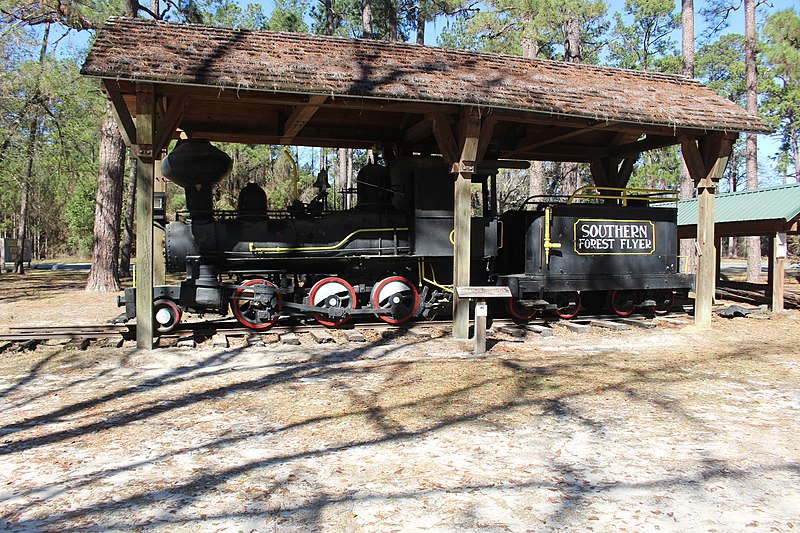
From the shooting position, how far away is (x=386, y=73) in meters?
8.92

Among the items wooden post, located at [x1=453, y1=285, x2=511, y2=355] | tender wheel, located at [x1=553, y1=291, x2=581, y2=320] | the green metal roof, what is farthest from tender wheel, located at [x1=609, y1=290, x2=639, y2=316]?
wooden post, located at [x1=453, y1=285, x2=511, y2=355]

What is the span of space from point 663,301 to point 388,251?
18.3ft

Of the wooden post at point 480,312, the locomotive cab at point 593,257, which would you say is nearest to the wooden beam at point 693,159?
the locomotive cab at point 593,257

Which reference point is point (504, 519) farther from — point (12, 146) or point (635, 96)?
point (12, 146)

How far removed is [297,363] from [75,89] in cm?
1525

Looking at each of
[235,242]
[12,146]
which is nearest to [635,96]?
[235,242]

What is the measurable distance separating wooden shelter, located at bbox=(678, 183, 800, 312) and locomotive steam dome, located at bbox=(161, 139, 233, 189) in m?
10.6

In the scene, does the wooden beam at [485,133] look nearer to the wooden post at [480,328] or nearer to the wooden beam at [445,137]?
the wooden beam at [445,137]

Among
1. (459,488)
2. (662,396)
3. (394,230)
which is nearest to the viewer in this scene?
(459,488)

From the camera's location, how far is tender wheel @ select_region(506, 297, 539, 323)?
438 inches

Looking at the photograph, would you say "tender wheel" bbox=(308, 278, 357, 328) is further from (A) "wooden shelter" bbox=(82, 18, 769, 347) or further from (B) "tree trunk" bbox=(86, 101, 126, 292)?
(B) "tree trunk" bbox=(86, 101, 126, 292)

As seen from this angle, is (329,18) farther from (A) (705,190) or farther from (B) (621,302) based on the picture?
(A) (705,190)

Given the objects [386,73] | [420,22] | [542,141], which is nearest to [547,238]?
[542,141]

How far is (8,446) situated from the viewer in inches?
180
